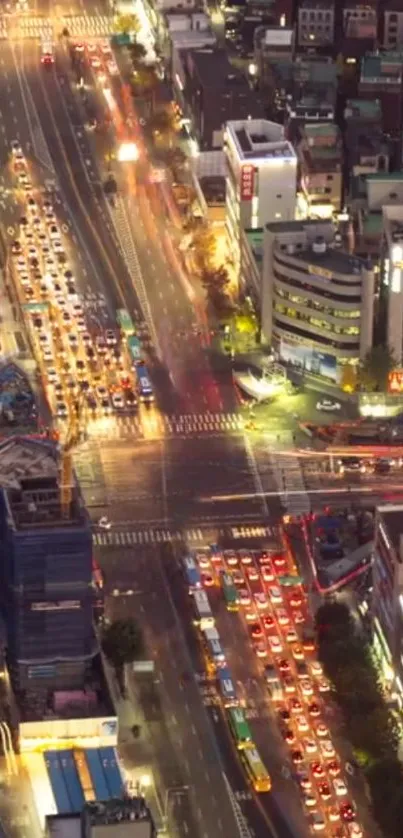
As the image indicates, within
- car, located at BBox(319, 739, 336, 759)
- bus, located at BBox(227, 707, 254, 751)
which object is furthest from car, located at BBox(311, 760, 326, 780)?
bus, located at BBox(227, 707, 254, 751)

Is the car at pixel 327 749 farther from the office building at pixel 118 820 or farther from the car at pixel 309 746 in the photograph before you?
the office building at pixel 118 820

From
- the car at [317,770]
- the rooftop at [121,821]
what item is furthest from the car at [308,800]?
the rooftop at [121,821]

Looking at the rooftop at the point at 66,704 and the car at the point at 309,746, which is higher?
the rooftop at the point at 66,704

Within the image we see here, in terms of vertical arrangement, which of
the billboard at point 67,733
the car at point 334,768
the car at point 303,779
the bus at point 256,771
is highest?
the billboard at point 67,733

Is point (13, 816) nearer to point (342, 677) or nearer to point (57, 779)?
point (57, 779)

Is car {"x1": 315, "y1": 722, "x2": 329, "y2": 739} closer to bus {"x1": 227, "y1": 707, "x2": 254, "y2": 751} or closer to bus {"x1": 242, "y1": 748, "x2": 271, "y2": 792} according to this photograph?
bus {"x1": 227, "y1": 707, "x2": 254, "y2": 751}

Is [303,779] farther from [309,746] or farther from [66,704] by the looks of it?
[66,704]
